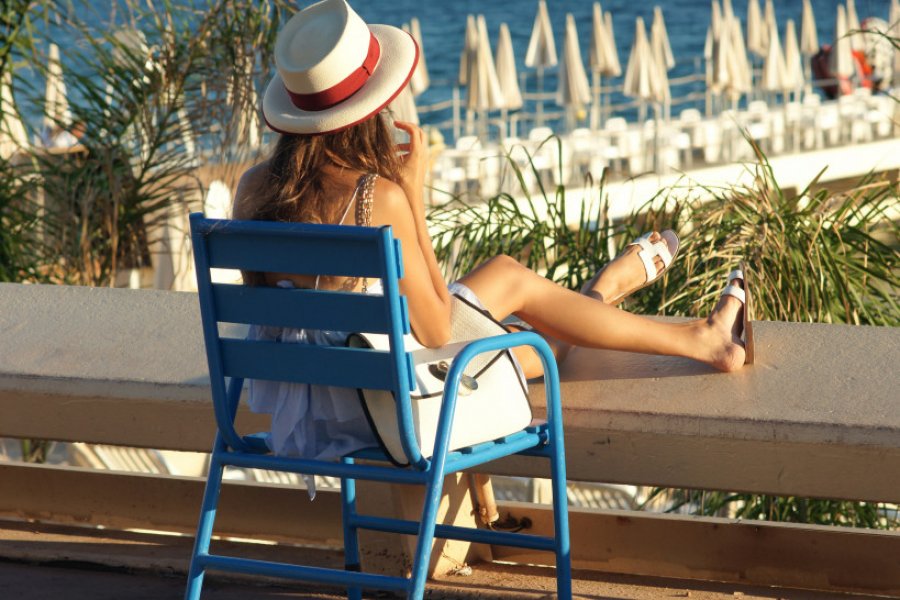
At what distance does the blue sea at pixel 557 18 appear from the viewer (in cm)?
4853

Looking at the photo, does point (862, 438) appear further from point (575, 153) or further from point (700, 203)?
point (575, 153)

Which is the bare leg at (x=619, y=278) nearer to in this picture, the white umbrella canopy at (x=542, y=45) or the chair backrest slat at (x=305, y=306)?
the chair backrest slat at (x=305, y=306)

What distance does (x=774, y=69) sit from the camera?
1636cm

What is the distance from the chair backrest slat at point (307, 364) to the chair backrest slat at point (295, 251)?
0.43ft

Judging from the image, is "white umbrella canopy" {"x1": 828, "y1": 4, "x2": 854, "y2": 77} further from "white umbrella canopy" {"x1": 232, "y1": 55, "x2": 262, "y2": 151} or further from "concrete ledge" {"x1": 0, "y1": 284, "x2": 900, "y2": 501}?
"concrete ledge" {"x1": 0, "y1": 284, "x2": 900, "y2": 501}

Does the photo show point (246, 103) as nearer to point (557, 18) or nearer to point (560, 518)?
point (560, 518)

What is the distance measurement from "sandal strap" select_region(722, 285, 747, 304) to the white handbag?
2.93 ft

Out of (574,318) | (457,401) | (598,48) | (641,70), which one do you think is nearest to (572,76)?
(641,70)

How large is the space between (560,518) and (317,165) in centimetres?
79

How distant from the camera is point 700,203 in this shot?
4863 mm

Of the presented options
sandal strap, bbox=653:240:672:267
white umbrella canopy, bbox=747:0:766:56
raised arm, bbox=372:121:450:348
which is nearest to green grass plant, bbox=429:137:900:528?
sandal strap, bbox=653:240:672:267

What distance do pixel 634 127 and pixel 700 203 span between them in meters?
9.57

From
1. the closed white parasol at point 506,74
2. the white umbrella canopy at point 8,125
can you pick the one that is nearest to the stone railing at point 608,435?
the white umbrella canopy at point 8,125

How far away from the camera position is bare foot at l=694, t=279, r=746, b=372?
9.14 ft
